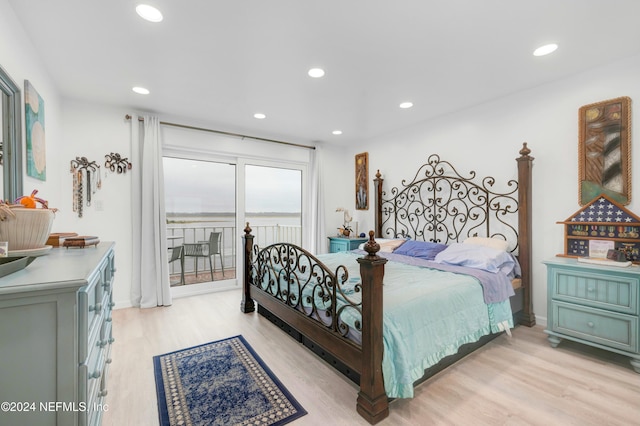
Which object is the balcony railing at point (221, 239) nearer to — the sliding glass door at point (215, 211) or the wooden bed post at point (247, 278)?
the sliding glass door at point (215, 211)

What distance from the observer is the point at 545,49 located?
2.38 metres

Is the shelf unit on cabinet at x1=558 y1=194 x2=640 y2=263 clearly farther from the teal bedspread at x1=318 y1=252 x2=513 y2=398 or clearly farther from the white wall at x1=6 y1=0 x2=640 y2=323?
the teal bedspread at x1=318 y1=252 x2=513 y2=398

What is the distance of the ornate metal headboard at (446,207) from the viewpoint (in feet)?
11.0

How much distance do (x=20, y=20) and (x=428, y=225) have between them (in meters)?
4.51

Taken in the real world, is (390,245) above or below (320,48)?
below

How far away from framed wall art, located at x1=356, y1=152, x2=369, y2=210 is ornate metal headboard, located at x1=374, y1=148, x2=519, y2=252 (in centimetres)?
39

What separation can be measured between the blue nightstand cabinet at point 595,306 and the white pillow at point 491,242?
54 cm

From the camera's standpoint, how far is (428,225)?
415 centimetres

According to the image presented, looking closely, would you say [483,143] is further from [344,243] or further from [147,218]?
[147,218]

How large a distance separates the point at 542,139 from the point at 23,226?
4134mm

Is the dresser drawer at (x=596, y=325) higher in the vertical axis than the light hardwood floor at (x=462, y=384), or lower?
higher

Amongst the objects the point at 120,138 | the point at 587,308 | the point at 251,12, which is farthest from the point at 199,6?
the point at 587,308

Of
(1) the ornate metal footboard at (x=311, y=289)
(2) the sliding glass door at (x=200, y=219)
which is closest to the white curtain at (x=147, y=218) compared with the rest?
(2) the sliding glass door at (x=200, y=219)

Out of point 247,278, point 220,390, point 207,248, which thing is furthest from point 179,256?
point 220,390
